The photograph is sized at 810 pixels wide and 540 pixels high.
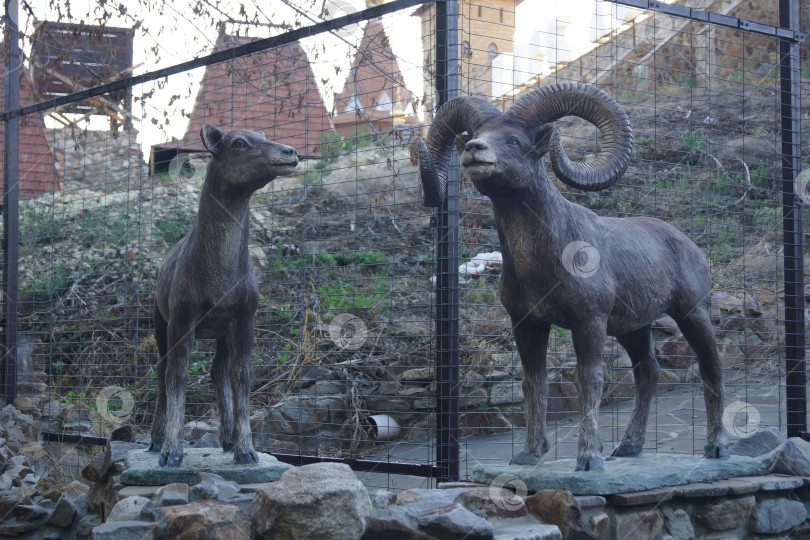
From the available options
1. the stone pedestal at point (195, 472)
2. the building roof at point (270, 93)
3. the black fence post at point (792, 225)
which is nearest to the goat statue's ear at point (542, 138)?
the building roof at point (270, 93)

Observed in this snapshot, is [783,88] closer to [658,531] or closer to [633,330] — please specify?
[633,330]

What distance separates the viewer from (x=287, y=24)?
7.92 metres

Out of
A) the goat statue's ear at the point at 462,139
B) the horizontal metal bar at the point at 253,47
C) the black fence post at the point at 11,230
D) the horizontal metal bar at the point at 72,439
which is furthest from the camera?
the black fence post at the point at 11,230

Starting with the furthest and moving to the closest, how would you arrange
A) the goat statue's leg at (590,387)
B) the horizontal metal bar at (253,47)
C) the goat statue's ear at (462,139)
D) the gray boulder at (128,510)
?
the horizontal metal bar at (253,47) → the goat statue's ear at (462,139) → the goat statue's leg at (590,387) → the gray boulder at (128,510)

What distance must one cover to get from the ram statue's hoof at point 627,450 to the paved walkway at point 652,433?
1.22 metres

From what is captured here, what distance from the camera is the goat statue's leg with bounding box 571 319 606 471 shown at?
4160mm

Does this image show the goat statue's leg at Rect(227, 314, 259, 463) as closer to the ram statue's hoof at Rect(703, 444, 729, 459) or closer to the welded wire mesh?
the welded wire mesh

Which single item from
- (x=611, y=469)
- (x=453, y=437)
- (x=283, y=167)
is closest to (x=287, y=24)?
(x=283, y=167)

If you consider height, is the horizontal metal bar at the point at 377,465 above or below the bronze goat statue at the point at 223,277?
below

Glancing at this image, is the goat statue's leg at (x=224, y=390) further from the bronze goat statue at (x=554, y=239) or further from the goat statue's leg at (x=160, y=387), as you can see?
the bronze goat statue at (x=554, y=239)

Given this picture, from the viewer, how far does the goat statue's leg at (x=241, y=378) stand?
473 centimetres

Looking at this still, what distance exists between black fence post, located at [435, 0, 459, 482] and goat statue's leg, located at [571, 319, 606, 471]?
1349mm

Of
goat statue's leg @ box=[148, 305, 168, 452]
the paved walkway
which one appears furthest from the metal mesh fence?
goat statue's leg @ box=[148, 305, 168, 452]

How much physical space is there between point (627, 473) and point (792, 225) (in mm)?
3574
